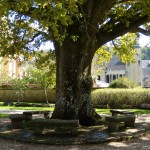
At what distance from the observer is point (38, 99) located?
41.1 meters

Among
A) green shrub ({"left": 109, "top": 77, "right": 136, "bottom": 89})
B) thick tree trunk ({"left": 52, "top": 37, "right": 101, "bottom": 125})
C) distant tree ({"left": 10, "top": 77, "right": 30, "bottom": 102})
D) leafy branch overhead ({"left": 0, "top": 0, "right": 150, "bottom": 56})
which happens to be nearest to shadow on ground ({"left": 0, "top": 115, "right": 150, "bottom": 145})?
thick tree trunk ({"left": 52, "top": 37, "right": 101, "bottom": 125})

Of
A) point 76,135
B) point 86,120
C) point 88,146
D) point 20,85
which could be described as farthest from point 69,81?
point 20,85

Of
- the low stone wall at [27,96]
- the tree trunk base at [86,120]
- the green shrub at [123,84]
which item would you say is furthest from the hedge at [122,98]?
the tree trunk base at [86,120]

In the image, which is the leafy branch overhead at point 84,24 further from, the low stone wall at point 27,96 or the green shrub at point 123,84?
the low stone wall at point 27,96

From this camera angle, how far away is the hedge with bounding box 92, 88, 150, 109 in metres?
30.2

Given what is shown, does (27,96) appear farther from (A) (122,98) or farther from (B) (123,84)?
(A) (122,98)

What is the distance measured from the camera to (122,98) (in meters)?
30.9

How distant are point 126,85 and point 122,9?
804 inches

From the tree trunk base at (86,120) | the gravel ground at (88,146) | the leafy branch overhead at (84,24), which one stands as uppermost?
→ the leafy branch overhead at (84,24)

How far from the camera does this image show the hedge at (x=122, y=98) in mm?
30203

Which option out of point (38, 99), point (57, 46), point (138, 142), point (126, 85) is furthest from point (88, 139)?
point (38, 99)

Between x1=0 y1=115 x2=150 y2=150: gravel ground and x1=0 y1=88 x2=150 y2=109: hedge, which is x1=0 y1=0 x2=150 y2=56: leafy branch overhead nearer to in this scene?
x1=0 y1=115 x2=150 y2=150: gravel ground

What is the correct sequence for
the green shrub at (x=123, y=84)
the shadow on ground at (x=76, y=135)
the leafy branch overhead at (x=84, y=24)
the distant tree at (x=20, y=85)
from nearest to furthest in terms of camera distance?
the shadow on ground at (x=76, y=135) → the leafy branch overhead at (x=84, y=24) → the green shrub at (x=123, y=84) → the distant tree at (x=20, y=85)

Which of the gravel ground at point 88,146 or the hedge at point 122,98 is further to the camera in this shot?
the hedge at point 122,98
